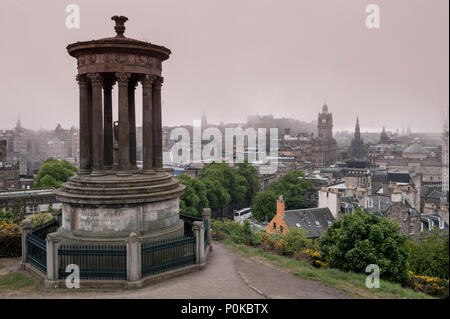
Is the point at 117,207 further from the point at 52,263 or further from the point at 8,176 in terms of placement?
the point at 8,176

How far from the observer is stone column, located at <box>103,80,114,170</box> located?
20.1 meters

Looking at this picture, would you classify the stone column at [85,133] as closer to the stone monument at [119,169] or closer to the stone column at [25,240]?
the stone monument at [119,169]

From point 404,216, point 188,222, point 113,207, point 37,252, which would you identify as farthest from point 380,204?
point 37,252

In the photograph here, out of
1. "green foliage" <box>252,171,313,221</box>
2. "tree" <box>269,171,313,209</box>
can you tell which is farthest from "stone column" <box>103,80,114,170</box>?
"tree" <box>269,171,313,209</box>

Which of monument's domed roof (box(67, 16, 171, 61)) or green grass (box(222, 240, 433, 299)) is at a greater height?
monument's domed roof (box(67, 16, 171, 61))

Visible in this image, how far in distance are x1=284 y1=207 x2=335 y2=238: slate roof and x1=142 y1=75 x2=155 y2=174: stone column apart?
3622cm

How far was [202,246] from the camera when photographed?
1714cm

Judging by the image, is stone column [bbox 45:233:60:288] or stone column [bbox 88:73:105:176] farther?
stone column [bbox 88:73:105:176]

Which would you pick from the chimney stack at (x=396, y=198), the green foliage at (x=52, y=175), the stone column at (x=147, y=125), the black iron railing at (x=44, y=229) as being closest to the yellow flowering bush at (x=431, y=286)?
the stone column at (x=147, y=125)

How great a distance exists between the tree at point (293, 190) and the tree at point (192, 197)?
2023 cm

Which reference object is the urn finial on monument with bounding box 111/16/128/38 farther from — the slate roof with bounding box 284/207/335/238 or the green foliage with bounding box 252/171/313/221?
the green foliage with bounding box 252/171/313/221

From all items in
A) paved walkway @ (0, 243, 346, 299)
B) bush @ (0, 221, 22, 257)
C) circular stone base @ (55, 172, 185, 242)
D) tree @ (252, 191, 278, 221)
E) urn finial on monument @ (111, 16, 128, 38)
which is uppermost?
urn finial on monument @ (111, 16, 128, 38)

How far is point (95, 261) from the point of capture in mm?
15328
